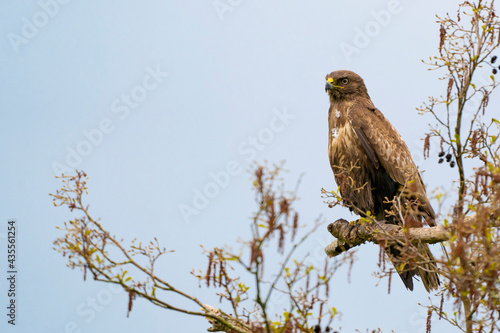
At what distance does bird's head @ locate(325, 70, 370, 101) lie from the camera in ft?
26.7

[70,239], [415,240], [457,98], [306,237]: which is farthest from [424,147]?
[70,239]

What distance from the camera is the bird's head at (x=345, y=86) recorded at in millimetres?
8125

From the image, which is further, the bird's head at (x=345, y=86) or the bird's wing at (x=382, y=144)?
the bird's head at (x=345, y=86)

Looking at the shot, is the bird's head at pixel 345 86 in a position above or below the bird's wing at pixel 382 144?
above

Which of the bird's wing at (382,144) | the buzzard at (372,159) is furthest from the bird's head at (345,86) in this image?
the bird's wing at (382,144)

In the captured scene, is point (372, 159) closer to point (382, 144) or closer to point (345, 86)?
point (382, 144)

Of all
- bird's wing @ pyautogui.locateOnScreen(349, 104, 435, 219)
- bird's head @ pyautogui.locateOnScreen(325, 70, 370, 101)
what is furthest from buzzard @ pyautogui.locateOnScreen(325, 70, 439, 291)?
bird's head @ pyautogui.locateOnScreen(325, 70, 370, 101)

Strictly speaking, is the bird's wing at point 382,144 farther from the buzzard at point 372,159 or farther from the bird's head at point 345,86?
the bird's head at point 345,86

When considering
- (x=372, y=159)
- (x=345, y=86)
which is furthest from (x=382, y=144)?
(x=345, y=86)

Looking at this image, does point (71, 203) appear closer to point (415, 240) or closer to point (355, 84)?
point (415, 240)

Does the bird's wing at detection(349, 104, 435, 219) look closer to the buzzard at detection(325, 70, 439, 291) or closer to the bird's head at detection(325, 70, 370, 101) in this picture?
the buzzard at detection(325, 70, 439, 291)

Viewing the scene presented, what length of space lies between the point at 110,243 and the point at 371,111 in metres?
4.26

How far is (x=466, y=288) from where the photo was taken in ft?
14.3

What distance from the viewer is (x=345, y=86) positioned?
815 cm
